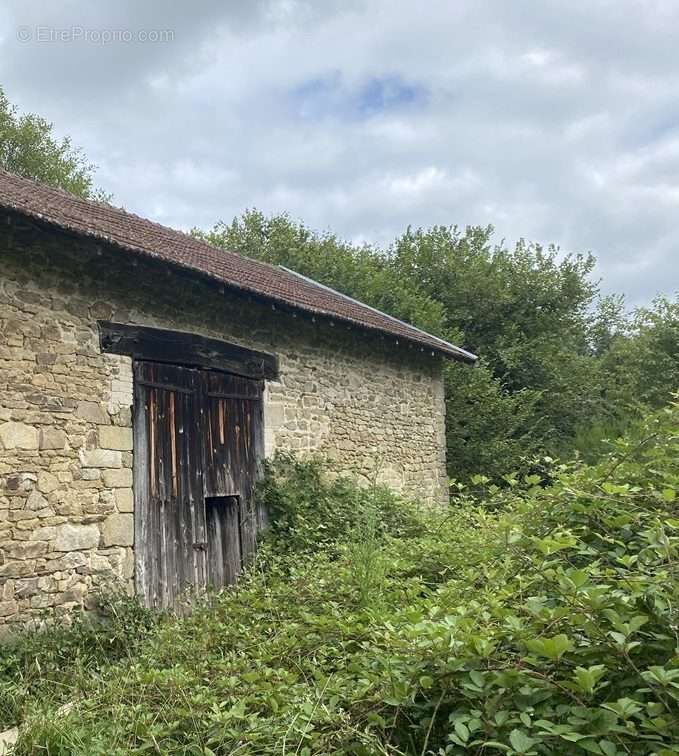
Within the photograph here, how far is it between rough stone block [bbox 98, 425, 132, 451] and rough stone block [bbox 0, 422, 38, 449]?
60 centimetres

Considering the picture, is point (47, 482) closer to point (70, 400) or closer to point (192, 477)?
point (70, 400)

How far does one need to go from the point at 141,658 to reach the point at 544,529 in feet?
9.66

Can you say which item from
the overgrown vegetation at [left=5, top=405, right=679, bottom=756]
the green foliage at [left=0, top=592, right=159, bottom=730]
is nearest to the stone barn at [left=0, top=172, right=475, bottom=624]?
the green foliage at [left=0, top=592, right=159, bottom=730]

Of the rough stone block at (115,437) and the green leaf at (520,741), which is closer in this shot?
the green leaf at (520,741)

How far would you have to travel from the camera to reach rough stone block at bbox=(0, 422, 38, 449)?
5.08 m

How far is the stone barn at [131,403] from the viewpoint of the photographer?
17.1ft

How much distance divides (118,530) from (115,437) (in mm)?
815

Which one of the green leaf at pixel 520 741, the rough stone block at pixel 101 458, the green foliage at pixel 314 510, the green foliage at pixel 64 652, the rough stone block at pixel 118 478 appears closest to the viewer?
the green leaf at pixel 520 741

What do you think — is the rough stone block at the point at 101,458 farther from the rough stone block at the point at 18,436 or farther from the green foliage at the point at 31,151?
the green foliage at the point at 31,151

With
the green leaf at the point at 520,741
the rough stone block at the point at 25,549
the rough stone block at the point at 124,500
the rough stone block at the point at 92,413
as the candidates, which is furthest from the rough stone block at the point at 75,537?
the green leaf at the point at 520,741

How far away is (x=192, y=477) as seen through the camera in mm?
6570

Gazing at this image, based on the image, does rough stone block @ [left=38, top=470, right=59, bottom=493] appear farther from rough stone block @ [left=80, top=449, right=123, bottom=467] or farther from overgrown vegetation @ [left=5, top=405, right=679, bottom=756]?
overgrown vegetation @ [left=5, top=405, right=679, bottom=756]

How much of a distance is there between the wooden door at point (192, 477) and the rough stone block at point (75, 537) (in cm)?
42

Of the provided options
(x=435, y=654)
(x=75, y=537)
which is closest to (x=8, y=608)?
(x=75, y=537)
